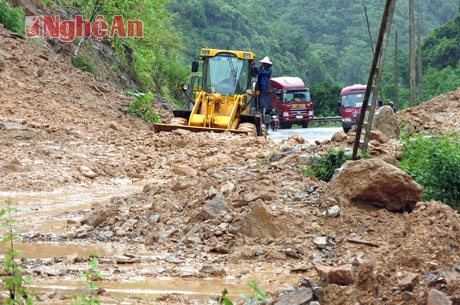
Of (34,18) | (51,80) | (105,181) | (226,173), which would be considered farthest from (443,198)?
(34,18)

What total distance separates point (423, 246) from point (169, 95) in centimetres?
3314

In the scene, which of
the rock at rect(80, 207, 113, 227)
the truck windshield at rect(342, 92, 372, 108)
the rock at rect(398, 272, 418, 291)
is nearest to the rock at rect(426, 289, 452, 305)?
the rock at rect(398, 272, 418, 291)

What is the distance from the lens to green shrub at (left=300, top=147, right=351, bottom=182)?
11.4 m

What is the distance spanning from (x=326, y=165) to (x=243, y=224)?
2728mm

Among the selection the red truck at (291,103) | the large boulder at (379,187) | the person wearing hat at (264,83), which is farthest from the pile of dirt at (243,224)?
the red truck at (291,103)

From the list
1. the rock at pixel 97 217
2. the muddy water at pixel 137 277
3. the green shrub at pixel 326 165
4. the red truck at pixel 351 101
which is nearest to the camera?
the muddy water at pixel 137 277

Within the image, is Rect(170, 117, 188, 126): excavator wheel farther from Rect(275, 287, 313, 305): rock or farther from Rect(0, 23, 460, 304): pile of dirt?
Rect(275, 287, 313, 305): rock


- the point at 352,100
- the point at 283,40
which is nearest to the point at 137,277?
the point at 352,100

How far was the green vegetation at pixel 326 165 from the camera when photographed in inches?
447

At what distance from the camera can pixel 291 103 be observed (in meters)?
43.5

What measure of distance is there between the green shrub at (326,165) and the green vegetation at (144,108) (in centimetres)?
1516

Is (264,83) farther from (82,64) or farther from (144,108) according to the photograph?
(82,64)

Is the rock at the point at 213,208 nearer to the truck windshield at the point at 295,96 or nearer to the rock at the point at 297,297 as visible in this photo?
the rock at the point at 297,297

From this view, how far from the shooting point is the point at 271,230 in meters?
9.11
